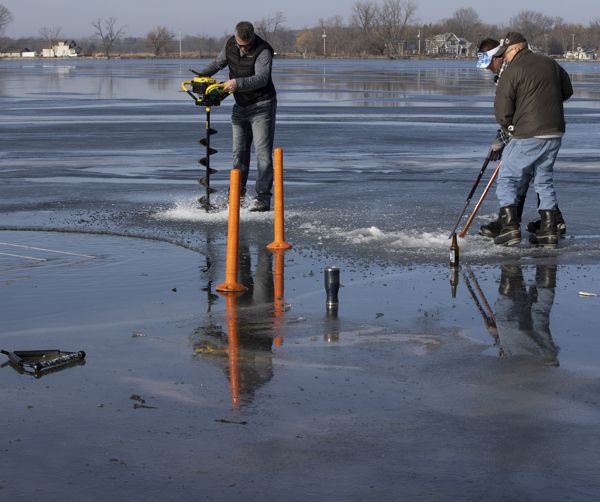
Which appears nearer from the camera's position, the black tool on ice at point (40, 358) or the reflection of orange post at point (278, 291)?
the black tool on ice at point (40, 358)

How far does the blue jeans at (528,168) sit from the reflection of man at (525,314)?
139cm

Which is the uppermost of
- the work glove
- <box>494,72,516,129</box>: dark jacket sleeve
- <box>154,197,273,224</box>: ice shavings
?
<box>494,72,516,129</box>: dark jacket sleeve

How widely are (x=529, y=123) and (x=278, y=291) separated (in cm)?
345

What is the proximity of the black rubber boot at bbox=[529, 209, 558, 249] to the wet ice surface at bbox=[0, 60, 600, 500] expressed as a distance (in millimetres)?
273

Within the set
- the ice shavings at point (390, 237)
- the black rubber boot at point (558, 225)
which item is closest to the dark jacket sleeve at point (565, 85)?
the black rubber boot at point (558, 225)

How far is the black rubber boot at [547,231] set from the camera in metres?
10.5

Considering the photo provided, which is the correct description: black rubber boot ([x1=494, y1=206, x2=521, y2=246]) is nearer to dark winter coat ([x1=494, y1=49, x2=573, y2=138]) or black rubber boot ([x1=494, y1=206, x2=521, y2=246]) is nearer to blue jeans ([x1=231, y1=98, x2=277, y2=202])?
dark winter coat ([x1=494, y1=49, x2=573, y2=138])

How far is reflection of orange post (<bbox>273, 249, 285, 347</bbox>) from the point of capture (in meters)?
7.09

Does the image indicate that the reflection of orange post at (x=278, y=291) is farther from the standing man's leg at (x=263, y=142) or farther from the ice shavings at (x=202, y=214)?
the standing man's leg at (x=263, y=142)

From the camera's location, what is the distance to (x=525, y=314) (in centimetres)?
774

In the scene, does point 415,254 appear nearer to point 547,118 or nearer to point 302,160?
point 547,118

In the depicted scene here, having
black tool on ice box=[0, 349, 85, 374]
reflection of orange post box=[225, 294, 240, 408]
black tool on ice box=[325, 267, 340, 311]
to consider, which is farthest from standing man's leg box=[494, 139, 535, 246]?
black tool on ice box=[0, 349, 85, 374]

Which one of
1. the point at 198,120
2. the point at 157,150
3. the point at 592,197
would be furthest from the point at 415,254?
the point at 198,120

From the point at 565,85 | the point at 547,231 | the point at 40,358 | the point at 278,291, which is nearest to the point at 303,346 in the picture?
the point at 40,358
